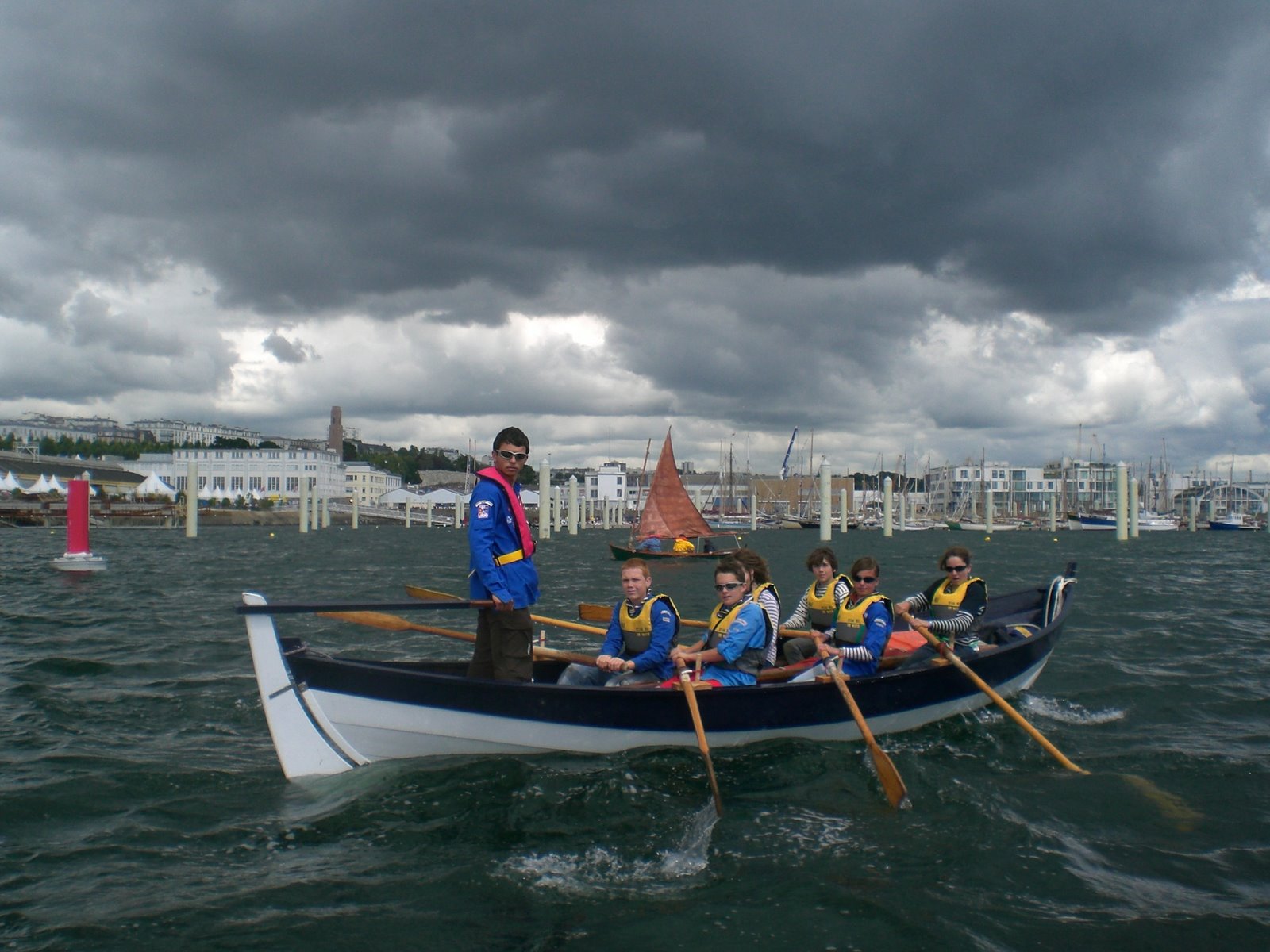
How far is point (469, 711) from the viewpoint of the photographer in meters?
6.27

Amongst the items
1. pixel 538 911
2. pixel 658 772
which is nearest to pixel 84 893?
pixel 538 911

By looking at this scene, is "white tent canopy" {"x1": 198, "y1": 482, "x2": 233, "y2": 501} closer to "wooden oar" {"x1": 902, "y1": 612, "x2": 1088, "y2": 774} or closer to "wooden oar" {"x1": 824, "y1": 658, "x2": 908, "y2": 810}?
"wooden oar" {"x1": 902, "y1": 612, "x2": 1088, "y2": 774}

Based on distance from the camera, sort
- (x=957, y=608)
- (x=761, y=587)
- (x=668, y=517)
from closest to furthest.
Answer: (x=761, y=587)
(x=957, y=608)
(x=668, y=517)

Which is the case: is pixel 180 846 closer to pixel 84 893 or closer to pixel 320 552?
pixel 84 893

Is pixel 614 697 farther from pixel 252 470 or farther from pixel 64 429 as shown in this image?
pixel 64 429

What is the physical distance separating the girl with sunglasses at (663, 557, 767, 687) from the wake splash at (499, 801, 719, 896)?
1774mm

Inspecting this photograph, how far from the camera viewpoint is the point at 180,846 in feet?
16.9

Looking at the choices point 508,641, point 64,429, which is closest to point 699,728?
point 508,641

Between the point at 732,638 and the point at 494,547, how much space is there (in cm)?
220

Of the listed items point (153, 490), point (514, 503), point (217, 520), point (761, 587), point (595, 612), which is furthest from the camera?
point (153, 490)

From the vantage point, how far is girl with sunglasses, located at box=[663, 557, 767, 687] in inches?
275

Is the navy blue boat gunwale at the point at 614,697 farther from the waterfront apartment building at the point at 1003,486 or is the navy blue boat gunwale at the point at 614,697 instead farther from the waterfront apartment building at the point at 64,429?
the waterfront apartment building at the point at 64,429

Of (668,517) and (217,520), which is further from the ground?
(668,517)

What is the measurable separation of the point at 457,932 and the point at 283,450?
10877 cm
